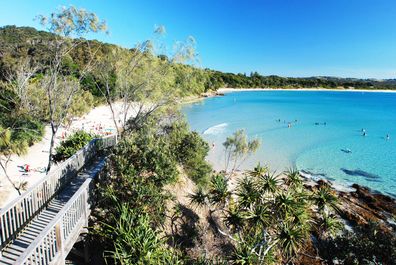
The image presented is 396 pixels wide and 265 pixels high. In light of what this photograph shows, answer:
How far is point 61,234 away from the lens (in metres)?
6.21

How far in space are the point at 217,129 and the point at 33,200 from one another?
45201 millimetres

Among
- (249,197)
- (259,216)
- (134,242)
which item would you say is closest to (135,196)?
(134,242)

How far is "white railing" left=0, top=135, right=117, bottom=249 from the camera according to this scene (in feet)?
20.7

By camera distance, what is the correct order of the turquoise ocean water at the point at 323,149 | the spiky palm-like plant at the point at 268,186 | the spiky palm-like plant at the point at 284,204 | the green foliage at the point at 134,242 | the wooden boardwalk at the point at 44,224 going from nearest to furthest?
the wooden boardwalk at the point at 44,224 → the green foliage at the point at 134,242 → the spiky palm-like plant at the point at 284,204 → the spiky palm-like plant at the point at 268,186 → the turquoise ocean water at the point at 323,149

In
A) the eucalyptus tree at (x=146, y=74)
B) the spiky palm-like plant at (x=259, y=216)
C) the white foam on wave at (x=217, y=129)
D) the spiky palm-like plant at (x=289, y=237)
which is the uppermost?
the eucalyptus tree at (x=146, y=74)

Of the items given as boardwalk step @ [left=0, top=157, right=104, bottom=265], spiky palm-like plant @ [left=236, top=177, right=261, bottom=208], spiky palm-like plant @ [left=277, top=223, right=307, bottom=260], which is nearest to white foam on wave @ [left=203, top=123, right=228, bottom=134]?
spiky palm-like plant @ [left=236, top=177, right=261, bottom=208]

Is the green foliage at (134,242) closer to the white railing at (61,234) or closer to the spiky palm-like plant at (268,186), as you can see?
the white railing at (61,234)

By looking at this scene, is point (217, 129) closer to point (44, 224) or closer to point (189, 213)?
point (189, 213)

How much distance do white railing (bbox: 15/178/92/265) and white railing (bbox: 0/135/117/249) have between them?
1.17m

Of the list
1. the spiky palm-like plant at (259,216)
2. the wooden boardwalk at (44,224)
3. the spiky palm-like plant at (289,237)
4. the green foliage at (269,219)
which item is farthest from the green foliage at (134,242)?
the spiky palm-like plant at (289,237)

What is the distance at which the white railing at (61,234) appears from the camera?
5152 mm

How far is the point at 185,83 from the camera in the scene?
744 inches

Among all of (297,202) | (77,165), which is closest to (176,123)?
(77,165)

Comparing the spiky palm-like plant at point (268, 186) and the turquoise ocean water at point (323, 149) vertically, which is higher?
the spiky palm-like plant at point (268, 186)
